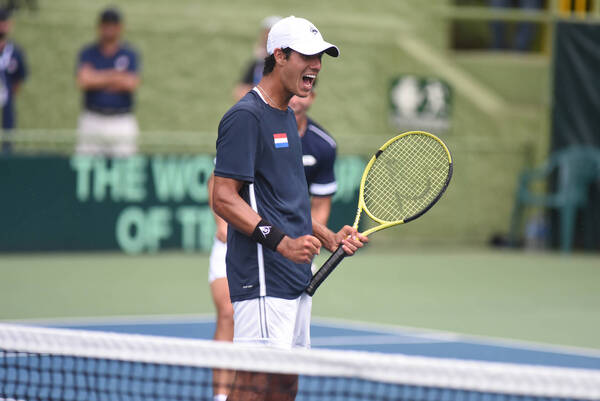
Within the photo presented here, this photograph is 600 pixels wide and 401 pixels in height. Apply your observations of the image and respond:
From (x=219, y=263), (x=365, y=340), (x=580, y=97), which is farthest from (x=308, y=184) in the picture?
(x=580, y=97)

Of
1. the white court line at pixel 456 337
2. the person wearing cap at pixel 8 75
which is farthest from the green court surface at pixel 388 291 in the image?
the person wearing cap at pixel 8 75

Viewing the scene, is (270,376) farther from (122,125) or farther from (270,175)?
(122,125)

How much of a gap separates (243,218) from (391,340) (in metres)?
3.83

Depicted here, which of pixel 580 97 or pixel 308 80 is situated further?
pixel 580 97

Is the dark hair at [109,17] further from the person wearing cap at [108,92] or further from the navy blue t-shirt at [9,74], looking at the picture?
the navy blue t-shirt at [9,74]

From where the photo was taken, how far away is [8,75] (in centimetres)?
1139

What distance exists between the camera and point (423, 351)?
7.04 metres

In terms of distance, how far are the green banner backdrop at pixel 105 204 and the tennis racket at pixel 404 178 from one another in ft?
22.9

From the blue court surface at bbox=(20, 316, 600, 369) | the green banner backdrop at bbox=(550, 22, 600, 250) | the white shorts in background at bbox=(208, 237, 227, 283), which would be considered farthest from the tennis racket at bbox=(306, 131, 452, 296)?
the green banner backdrop at bbox=(550, 22, 600, 250)

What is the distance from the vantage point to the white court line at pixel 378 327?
7316 millimetres

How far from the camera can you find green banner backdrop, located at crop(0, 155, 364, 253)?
36.0ft

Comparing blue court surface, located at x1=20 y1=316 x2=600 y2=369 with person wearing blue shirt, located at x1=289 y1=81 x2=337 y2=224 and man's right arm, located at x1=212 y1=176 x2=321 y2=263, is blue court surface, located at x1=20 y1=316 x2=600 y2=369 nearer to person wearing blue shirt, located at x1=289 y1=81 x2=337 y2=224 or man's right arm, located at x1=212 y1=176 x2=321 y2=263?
person wearing blue shirt, located at x1=289 y1=81 x2=337 y2=224

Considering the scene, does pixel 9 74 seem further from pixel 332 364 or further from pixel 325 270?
pixel 332 364

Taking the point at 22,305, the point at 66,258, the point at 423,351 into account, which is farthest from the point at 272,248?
the point at 66,258
